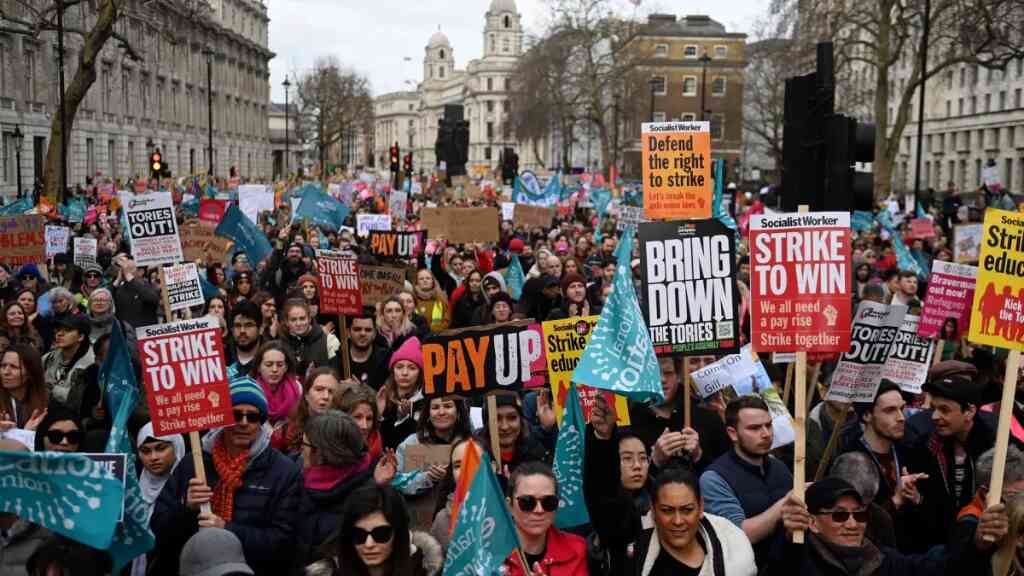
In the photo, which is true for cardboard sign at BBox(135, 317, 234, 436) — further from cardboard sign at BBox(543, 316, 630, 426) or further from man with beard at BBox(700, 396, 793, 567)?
man with beard at BBox(700, 396, 793, 567)

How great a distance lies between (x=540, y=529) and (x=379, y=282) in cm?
685

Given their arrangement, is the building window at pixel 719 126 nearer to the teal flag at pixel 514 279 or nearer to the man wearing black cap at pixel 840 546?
the teal flag at pixel 514 279

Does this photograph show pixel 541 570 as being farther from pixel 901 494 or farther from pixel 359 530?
pixel 901 494

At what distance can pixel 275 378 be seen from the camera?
7.43 m

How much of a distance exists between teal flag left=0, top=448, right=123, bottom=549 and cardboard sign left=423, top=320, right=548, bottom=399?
2.32m

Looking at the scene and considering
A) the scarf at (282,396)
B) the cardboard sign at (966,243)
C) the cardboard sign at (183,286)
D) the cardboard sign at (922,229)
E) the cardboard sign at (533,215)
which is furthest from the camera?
the cardboard sign at (533,215)

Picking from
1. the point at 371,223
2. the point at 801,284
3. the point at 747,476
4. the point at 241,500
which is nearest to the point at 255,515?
the point at 241,500

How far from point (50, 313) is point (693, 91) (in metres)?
90.8

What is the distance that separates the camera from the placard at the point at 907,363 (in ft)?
24.8

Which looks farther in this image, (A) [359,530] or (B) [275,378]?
(B) [275,378]

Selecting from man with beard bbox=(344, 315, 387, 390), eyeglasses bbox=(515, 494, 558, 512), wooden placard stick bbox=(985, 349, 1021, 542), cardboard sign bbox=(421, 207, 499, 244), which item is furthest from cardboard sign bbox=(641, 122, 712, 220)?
cardboard sign bbox=(421, 207, 499, 244)

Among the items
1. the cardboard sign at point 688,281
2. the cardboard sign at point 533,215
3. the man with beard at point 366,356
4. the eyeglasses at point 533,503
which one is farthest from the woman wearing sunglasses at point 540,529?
the cardboard sign at point 533,215

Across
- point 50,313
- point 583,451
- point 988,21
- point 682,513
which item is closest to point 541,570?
point 682,513

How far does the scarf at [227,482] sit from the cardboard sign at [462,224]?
1190 cm
